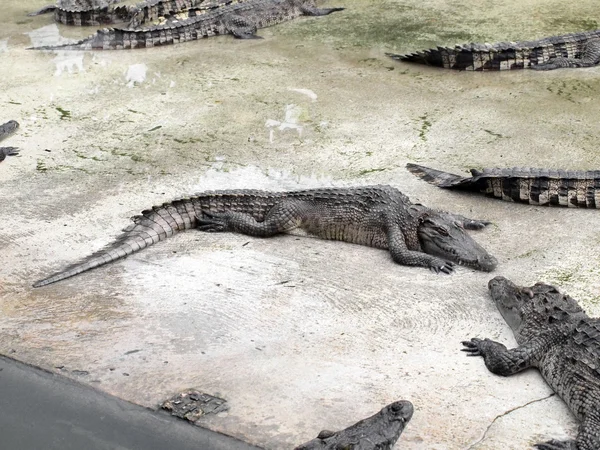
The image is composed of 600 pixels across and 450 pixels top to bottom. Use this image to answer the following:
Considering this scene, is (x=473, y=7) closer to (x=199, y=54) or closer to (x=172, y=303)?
(x=199, y=54)

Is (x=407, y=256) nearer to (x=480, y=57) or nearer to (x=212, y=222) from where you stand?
(x=212, y=222)

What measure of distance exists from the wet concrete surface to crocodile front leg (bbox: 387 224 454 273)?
6.90 ft

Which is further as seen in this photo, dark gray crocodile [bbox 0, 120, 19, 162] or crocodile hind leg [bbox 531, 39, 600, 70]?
crocodile hind leg [bbox 531, 39, 600, 70]

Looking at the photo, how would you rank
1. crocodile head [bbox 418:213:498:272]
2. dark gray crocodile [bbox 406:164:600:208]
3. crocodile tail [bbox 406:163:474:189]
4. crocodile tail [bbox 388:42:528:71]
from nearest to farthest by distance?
crocodile head [bbox 418:213:498:272] < dark gray crocodile [bbox 406:164:600:208] < crocodile tail [bbox 406:163:474:189] < crocodile tail [bbox 388:42:528:71]

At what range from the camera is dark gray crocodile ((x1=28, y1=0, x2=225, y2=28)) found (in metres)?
11.5

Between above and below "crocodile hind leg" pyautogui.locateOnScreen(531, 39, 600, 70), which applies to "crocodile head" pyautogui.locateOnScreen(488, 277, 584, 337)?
below

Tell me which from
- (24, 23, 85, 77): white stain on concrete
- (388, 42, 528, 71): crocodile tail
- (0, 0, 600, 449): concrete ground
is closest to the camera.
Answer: (0, 0, 600, 449): concrete ground

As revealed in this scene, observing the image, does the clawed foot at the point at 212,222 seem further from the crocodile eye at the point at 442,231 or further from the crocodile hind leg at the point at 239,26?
the crocodile hind leg at the point at 239,26

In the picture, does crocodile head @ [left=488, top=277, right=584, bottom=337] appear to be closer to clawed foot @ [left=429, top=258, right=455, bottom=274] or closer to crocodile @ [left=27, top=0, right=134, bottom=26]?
clawed foot @ [left=429, top=258, right=455, bottom=274]

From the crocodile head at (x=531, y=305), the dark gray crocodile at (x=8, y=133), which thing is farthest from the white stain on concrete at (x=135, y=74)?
the crocodile head at (x=531, y=305)

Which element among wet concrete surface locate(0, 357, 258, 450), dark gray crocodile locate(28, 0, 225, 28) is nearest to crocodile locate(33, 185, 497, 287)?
wet concrete surface locate(0, 357, 258, 450)

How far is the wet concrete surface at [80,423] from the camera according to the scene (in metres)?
4.11

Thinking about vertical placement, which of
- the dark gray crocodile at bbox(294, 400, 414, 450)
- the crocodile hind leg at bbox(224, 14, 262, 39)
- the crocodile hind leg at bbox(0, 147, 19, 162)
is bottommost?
the dark gray crocodile at bbox(294, 400, 414, 450)

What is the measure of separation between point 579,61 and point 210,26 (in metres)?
4.46
